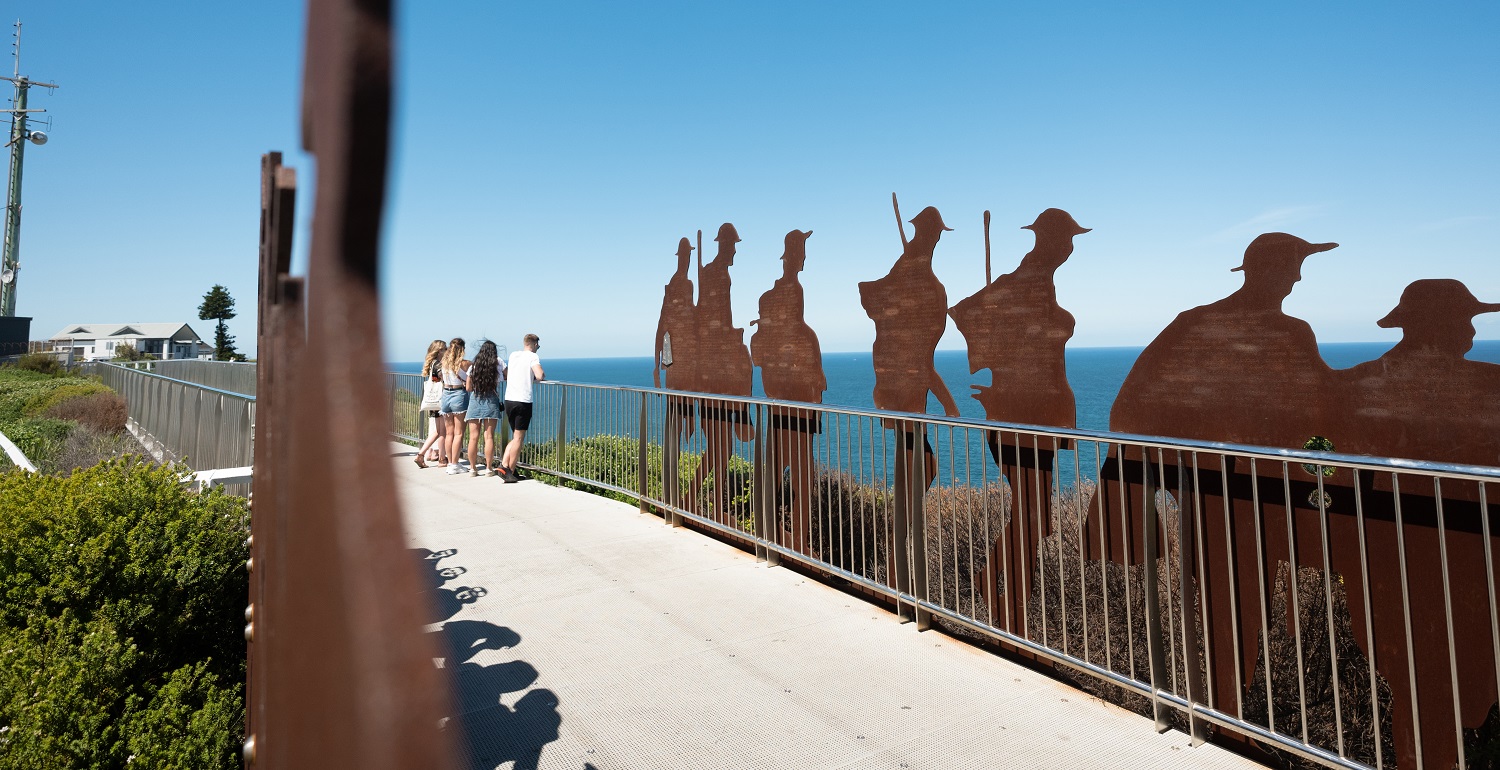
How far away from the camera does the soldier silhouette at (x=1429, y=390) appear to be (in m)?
2.97

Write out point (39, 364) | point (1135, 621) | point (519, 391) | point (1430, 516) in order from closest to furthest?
point (1430, 516) → point (1135, 621) → point (519, 391) → point (39, 364)

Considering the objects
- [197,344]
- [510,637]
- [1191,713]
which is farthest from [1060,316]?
[197,344]

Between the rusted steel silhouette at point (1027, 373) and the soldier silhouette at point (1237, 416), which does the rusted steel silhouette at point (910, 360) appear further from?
the soldier silhouette at point (1237, 416)

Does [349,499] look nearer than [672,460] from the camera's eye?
Yes

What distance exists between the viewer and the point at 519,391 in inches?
352

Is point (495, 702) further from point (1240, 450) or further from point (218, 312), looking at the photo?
point (218, 312)

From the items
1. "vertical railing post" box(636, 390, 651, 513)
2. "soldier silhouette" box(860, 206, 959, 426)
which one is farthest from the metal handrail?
"vertical railing post" box(636, 390, 651, 513)

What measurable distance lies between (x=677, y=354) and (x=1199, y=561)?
5.68 meters

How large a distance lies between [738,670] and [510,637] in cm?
136

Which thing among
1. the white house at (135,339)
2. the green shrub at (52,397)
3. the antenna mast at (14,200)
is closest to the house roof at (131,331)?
the white house at (135,339)

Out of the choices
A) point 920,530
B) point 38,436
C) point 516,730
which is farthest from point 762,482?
point 38,436

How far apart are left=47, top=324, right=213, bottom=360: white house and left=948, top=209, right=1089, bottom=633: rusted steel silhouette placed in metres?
61.7

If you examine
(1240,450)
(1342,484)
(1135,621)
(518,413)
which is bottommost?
(1135,621)

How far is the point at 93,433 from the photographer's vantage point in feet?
34.8
